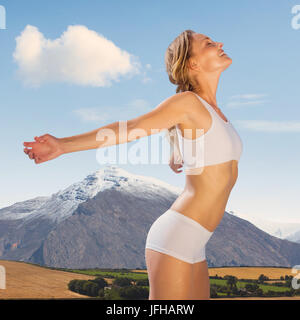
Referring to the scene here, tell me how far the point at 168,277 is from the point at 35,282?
10970 millimetres

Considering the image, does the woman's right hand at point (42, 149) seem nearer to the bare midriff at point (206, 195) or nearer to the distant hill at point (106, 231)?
the bare midriff at point (206, 195)

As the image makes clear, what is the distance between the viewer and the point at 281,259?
2975 centimetres

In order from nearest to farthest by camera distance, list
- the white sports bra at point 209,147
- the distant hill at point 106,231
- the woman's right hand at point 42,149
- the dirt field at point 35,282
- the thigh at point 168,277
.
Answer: the woman's right hand at point 42,149 → the thigh at point 168,277 → the white sports bra at point 209,147 → the dirt field at point 35,282 → the distant hill at point 106,231

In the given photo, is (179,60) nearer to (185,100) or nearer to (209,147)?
(185,100)

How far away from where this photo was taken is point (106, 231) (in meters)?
31.0

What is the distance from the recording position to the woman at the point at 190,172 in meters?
1.26

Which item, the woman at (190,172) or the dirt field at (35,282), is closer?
the woman at (190,172)

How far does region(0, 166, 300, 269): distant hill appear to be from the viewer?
93.4 ft

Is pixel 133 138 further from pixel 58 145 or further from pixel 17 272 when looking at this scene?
pixel 17 272

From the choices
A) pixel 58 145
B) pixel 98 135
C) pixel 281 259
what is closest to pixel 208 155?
pixel 98 135

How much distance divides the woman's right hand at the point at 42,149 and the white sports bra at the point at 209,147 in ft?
1.52

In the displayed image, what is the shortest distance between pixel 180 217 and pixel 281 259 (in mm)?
30650

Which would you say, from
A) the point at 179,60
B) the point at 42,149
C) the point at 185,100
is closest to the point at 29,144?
the point at 42,149

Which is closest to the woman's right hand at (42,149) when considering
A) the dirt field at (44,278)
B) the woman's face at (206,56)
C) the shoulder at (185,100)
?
the shoulder at (185,100)
